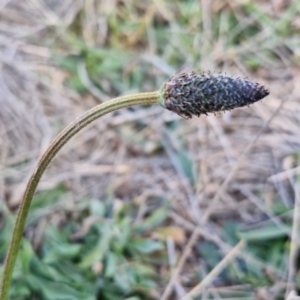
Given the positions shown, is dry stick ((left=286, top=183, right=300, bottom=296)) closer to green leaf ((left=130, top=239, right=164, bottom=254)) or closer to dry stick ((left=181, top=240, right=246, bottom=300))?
dry stick ((left=181, top=240, right=246, bottom=300))

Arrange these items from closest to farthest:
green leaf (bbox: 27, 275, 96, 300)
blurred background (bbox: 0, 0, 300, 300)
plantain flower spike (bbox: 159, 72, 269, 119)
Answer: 1. plantain flower spike (bbox: 159, 72, 269, 119)
2. green leaf (bbox: 27, 275, 96, 300)
3. blurred background (bbox: 0, 0, 300, 300)

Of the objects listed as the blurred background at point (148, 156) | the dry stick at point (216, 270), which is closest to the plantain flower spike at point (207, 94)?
the blurred background at point (148, 156)

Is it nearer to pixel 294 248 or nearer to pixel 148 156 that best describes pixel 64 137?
pixel 294 248

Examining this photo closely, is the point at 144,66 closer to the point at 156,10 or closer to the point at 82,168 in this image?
the point at 156,10

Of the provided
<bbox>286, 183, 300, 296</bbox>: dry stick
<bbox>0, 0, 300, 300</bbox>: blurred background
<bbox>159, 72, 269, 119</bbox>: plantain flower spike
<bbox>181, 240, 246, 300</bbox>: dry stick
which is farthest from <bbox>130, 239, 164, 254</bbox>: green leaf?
<bbox>159, 72, 269, 119</bbox>: plantain flower spike

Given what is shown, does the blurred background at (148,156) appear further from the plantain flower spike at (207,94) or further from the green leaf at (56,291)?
the plantain flower spike at (207,94)

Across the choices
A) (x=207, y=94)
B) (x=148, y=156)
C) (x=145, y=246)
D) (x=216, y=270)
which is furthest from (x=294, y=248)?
(x=207, y=94)

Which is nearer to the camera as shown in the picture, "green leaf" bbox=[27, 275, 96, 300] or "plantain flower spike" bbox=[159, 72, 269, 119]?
"plantain flower spike" bbox=[159, 72, 269, 119]
